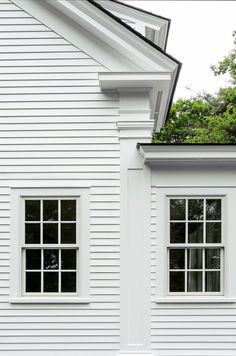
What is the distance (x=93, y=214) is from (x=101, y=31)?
2.93 m

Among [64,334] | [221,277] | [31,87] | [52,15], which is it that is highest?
[52,15]

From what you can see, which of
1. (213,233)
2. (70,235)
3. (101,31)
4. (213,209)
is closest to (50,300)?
(70,235)

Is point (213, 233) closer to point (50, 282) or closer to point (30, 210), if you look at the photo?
point (50, 282)

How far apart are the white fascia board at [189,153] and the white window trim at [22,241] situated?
1.22m

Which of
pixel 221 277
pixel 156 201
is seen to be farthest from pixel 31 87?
pixel 221 277

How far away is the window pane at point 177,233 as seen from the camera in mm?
8930

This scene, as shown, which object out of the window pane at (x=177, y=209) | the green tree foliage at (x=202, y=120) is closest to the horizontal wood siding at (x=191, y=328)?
the window pane at (x=177, y=209)

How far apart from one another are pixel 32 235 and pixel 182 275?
99.8 inches

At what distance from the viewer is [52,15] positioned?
8.85m

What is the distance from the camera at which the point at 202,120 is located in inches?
1405

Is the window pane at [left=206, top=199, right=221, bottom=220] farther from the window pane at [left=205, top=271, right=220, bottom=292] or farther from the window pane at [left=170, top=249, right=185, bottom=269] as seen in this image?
the window pane at [left=205, top=271, right=220, bottom=292]

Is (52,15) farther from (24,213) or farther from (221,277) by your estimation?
(221,277)

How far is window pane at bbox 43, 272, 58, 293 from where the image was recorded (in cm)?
886

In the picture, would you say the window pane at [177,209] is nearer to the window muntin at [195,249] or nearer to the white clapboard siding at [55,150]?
the window muntin at [195,249]
